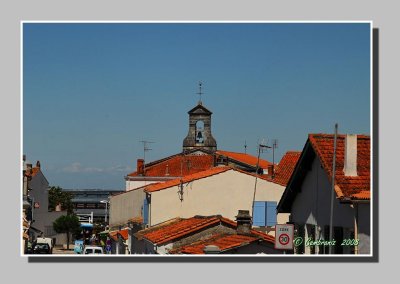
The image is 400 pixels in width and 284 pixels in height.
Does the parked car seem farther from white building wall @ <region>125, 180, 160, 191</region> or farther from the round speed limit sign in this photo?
white building wall @ <region>125, 180, 160, 191</region>

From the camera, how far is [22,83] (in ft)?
64.2

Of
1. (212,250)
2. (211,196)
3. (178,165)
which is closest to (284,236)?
(212,250)

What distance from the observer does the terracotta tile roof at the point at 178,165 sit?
63.8 meters

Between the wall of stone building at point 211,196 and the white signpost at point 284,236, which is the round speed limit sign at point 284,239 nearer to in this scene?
the white signpost at point 284,236

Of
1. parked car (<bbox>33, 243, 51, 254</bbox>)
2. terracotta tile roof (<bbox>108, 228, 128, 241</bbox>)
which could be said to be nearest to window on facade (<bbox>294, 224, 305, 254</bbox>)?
parked car (<bbox>33, 243, 51, 254</bbox>)

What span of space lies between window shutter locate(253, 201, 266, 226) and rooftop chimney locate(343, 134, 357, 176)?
10113 mm

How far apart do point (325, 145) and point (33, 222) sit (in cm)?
1697

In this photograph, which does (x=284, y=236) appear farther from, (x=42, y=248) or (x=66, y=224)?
(x=66, y=224)

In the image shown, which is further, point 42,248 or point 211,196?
point 211,196

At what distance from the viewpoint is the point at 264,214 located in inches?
1278

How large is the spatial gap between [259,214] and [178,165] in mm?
33258
